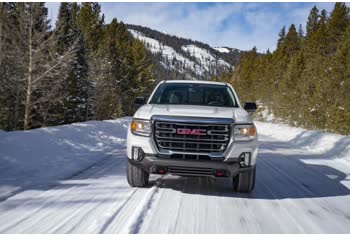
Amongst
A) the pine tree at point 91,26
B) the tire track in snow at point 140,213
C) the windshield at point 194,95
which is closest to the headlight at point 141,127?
the tire track in snow at point 140,213

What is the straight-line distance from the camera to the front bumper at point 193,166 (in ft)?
14.6

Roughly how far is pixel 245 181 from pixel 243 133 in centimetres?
78

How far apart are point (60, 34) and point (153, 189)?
52.1ft

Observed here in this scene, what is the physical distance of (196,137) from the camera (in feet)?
14.9

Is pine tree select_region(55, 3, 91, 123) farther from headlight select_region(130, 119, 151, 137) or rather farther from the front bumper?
the front bumper

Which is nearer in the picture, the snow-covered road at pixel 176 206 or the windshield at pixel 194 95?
the snow-covered road at pixel 176 206

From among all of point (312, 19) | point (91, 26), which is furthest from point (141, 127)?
point (312, 19)

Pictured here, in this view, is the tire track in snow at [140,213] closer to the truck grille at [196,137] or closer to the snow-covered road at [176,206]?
the snow-covered road at [176,206]

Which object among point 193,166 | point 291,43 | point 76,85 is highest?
point 291,43

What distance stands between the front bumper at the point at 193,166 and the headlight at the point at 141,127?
35 centimetres

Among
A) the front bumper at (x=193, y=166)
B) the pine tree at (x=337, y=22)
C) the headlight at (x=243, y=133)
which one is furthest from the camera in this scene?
the pine tree at (x=337, y=22)

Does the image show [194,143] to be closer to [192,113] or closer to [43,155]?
[192,113]

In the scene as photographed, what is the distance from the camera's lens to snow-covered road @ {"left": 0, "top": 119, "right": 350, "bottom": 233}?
3.57 m
